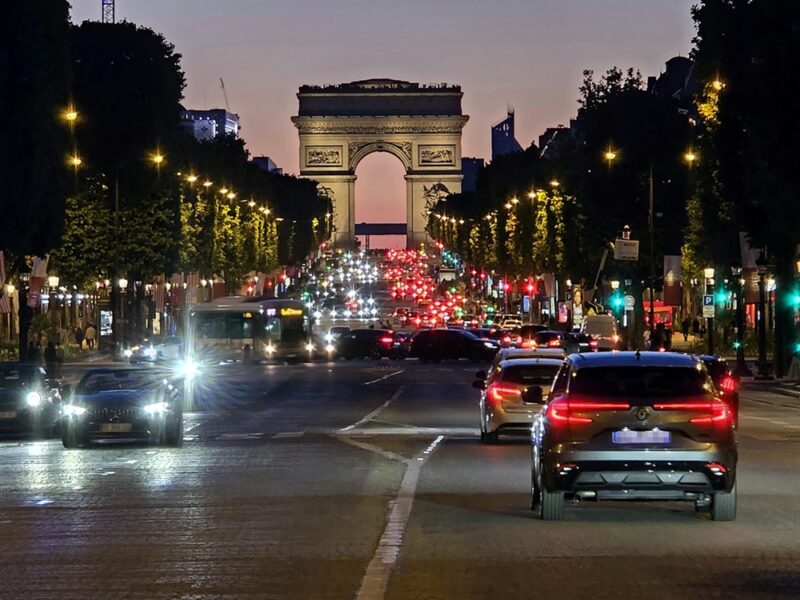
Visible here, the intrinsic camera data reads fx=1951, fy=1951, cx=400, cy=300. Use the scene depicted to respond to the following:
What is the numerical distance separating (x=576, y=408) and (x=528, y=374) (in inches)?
507

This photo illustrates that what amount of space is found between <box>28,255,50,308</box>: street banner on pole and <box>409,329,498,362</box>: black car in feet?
72.4

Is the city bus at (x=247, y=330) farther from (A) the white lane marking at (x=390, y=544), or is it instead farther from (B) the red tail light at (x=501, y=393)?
(A) the white lane marking at (x=390, y=544)

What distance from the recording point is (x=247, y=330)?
79750 millimetres

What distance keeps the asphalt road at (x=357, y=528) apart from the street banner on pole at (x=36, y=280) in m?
32.1

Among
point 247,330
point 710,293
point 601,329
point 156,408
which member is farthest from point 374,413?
point 247,330

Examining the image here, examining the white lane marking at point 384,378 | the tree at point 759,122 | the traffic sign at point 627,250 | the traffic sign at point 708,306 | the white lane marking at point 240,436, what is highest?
the tree at point 759,122

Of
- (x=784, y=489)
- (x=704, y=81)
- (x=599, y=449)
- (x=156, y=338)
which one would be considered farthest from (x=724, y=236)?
(x=599, y=449)

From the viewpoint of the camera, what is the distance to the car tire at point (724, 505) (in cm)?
1645

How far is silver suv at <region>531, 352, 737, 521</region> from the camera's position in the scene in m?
16.2

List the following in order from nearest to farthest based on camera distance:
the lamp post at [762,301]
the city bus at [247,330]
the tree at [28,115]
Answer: the tree at [28,115] → the lamp post at [762,301] → the city bus at [247,330]

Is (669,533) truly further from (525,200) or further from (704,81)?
(525,200)

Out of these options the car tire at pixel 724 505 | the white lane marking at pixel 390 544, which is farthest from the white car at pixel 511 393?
the car tire at pixel 724 505

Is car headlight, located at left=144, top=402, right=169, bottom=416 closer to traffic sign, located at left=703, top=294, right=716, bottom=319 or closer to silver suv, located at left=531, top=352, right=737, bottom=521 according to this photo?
silver suv, located at left=531, top=352, right=737, bottom=521

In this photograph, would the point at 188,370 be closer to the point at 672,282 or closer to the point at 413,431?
the point at 413,431
